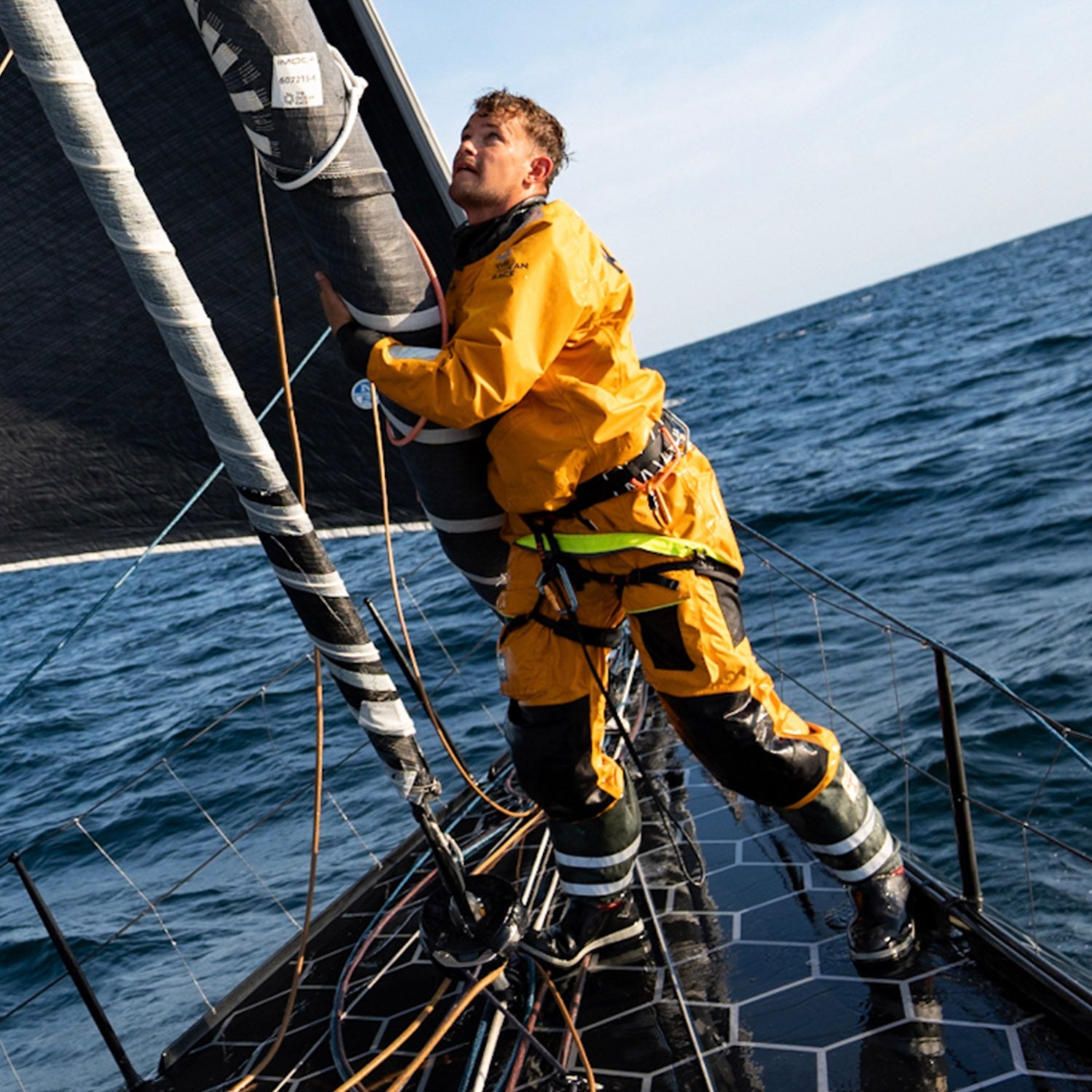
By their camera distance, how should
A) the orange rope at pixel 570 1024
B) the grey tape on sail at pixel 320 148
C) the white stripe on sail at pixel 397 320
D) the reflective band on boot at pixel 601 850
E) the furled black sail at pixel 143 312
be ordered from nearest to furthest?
the grey tape on sail at pixel 320 148
the white stripe on sail at pixel 397 320
the orange rope at pixel 570 1024
the reflective band on boot at pixel 601 850
the furled black sail at pixel 143 312

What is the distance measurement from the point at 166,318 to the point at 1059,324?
2770cm

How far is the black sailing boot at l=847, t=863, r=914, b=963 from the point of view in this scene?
10.2 feet

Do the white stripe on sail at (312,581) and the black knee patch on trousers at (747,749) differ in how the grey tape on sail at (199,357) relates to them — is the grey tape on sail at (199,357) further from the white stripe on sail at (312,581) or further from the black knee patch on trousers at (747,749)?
the black knee patch on trousers at (747,749)

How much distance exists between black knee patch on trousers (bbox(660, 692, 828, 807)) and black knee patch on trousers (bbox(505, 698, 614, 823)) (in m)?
0.26

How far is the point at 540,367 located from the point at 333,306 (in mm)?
544

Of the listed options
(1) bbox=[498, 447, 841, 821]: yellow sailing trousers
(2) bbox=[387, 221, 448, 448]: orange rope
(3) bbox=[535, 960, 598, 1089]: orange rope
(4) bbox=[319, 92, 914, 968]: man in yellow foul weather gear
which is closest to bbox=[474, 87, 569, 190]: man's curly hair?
(4) bbox=[319, 92, 914, 968]: man in yellow foul weather gear

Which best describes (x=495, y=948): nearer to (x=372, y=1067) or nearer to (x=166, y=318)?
(x=372, y=1067)

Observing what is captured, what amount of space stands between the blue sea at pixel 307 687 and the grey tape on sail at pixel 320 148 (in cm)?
196

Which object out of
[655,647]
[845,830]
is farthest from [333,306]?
[845,830]

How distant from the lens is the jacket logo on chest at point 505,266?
257 cm

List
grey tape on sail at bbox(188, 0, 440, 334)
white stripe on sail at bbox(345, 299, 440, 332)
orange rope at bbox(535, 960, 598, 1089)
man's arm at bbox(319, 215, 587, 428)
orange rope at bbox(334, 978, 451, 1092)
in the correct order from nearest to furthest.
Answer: grey tape on sail at bbox(188, 0, 440, 334)
man's arm at bbox(319, 215, 587, 428)
white stripe on sail at bbox(345, 299, 440, 332)
orange rope at bbox(535, 960, 598, 1089)
orange rope at bbox(334, 978, 451, 1092)

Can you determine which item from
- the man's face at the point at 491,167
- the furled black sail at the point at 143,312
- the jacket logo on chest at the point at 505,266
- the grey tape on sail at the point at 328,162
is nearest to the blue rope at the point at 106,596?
the furled black sail at the point at 143,312

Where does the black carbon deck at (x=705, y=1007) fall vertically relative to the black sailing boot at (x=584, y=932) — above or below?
below

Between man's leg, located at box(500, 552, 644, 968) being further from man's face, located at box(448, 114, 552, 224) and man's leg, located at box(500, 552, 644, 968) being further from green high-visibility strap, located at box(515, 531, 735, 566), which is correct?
man's face, located at box(448, 114, 552, 224)
